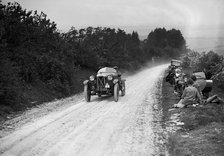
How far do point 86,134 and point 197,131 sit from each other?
11.3 feet

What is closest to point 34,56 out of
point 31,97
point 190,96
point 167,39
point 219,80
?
point 31,97

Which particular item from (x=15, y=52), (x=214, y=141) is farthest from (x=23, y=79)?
(x=214, y=141)

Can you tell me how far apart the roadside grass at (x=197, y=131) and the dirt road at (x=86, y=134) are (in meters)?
0.68

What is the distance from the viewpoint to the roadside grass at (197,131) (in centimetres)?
723

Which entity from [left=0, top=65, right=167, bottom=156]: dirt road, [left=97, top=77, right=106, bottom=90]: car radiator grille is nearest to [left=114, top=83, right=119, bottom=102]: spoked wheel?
[left=97, top=77, right=106, bottom=90]: car radiator grille

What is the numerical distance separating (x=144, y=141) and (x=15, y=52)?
1163 cm

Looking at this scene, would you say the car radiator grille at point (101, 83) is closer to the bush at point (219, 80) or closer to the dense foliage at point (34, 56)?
the dense foliage at point (34, 56)

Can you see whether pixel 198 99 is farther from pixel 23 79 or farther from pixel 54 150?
pixel 23 79

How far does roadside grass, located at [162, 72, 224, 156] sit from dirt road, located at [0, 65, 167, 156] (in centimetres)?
68

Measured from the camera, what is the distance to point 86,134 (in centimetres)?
892

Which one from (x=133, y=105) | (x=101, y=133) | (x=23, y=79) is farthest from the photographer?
(x=23, y=79)

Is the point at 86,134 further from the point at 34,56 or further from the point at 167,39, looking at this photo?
the point at 167,39

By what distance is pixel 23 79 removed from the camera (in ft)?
55.5

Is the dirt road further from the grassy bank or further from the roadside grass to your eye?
the grassy bank
